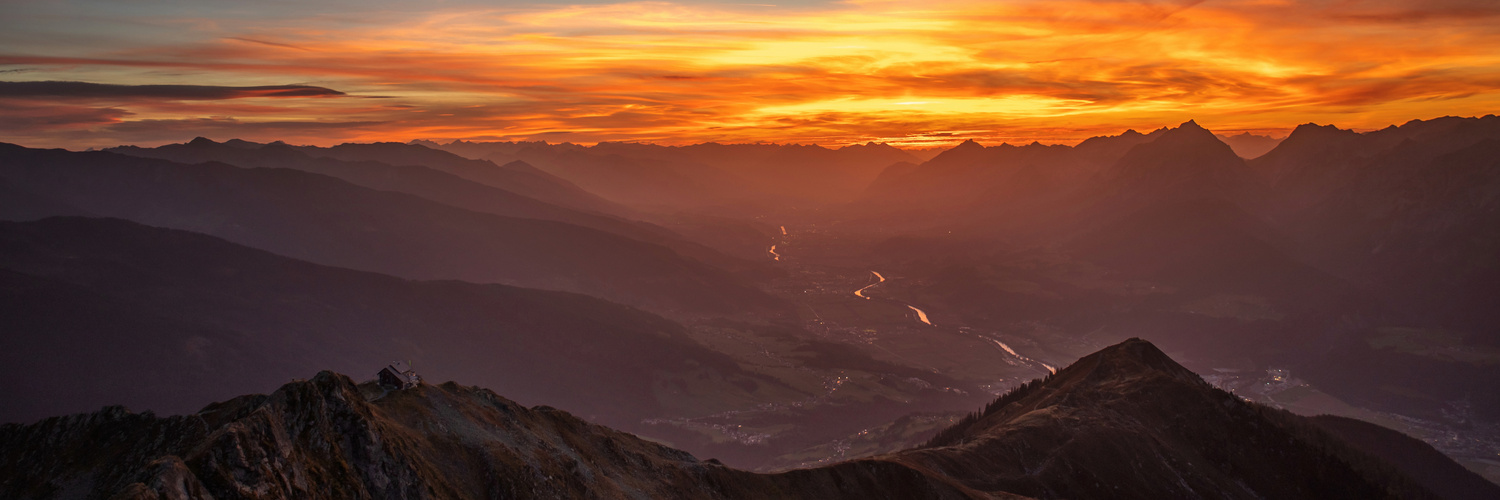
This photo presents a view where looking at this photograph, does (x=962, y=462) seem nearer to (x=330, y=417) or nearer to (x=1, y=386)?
(x=330, y=417)

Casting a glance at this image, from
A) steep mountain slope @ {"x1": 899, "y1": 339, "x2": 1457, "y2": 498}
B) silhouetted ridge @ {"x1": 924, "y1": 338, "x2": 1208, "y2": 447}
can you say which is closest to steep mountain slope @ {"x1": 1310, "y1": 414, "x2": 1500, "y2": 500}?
steep mountain slope @ {"x1": 899, "y1": 339, "x2": 1457, "y2": 498}

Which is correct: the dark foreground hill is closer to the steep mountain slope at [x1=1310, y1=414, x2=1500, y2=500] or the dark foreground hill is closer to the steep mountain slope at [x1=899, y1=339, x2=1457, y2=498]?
the steep mountain slope at [x1=899, y1=339, x2=1457, y2=498]

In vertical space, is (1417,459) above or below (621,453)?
below

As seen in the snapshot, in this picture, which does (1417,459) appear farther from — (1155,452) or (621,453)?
(621,453)

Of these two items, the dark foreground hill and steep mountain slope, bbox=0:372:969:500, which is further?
the dark foreground hill

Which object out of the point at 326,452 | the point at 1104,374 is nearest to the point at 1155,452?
the point at 1104,374

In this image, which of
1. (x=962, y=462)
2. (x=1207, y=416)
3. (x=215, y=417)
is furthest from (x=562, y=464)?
(x=1207, y=416)

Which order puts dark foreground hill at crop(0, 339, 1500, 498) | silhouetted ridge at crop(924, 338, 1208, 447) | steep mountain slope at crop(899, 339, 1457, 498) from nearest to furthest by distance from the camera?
dark foreground hill at crop(0, 339, 1500, 498) < steep mountain slope at crop(899, 339, 1457, 498) < silhouetted ridge at crop(924, 338, 1208, 447)

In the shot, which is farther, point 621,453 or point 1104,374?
point 1104,374
